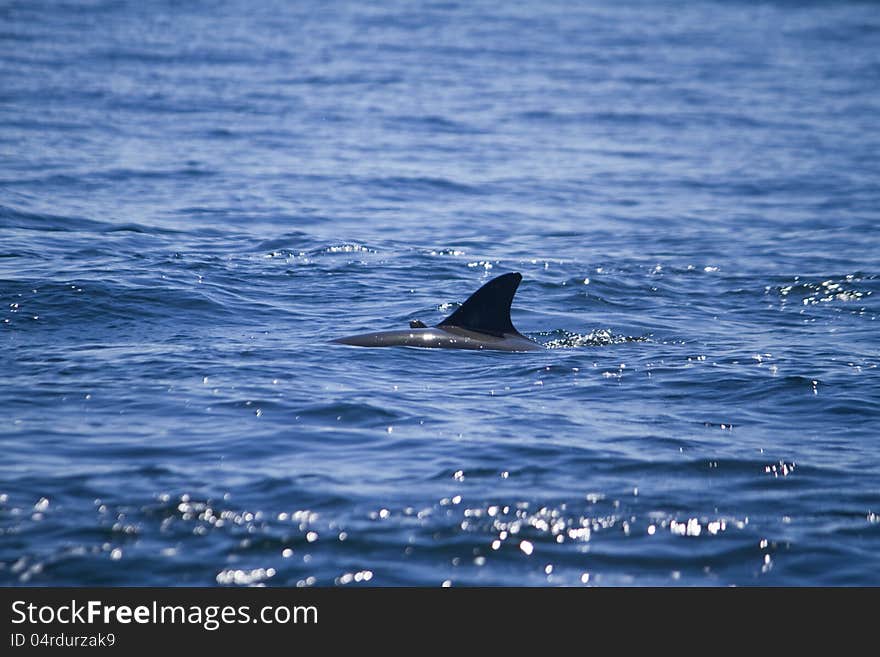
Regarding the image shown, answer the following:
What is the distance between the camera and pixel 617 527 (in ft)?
31.8

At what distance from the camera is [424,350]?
14719mm

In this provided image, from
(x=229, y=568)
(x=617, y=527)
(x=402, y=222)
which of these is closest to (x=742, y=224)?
(x=402, y=222)

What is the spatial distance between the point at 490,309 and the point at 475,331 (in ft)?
1.19

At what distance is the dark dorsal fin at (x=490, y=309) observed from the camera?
14.7m

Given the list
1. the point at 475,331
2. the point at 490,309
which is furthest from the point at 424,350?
the point at 490,309

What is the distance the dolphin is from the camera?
14.8m

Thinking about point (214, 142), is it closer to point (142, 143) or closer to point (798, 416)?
point (142, 143)

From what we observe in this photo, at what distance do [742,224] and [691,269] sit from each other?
5.26m

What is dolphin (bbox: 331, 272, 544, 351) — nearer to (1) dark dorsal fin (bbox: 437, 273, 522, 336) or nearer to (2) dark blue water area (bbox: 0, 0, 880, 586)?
(1) dark dorsal fin (bbox: 437, 273, 522, 336)

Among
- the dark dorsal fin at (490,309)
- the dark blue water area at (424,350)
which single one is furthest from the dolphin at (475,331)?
the dark blue water area at (424,350)

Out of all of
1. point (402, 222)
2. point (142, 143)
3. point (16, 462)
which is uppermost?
point (142, 143)

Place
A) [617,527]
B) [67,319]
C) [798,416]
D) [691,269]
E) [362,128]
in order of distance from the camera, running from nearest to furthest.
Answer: [617,527]
[798,416]
[67,319]
[691,269]
[362,128]

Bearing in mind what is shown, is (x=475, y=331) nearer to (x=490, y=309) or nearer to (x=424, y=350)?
(x=490, y=309)
